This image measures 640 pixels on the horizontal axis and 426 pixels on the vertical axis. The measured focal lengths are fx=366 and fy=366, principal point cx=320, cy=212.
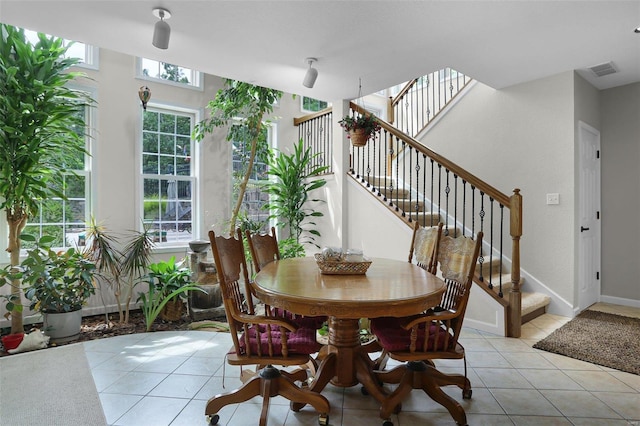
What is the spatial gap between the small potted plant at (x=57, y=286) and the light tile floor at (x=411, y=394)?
55 cm

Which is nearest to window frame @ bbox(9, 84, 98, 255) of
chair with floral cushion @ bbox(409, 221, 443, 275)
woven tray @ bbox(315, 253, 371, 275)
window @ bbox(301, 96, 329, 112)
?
window @ bbox(301, 96, 329, 112)

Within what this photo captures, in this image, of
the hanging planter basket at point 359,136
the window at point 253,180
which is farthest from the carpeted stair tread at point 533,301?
the window at point 253,180

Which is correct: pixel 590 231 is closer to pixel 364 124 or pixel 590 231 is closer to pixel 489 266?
pixel 489 266

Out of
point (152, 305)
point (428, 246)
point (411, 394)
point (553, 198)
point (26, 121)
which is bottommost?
point (411, 394)

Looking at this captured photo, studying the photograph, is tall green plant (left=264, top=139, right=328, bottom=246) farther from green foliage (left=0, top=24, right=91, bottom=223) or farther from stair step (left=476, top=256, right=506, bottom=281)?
green foliage (left=0, top=24, right=91, bottom=223)

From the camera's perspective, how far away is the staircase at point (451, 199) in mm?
3338

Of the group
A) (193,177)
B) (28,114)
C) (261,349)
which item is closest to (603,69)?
(261,349)

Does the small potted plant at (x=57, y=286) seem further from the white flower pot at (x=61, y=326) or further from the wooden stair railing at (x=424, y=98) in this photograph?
the wooden stair railing at (x=424, y=98)

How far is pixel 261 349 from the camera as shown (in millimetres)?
1827

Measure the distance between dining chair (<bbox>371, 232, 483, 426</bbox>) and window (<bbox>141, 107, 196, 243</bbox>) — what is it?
11.9 ft

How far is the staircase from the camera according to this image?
3.34 m

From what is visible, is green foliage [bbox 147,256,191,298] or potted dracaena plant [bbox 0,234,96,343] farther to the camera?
green foliage [bbox 147,256,191,298]

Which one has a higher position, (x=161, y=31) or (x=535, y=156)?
(x=161, y=31)

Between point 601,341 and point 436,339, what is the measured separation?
7.34 ft
